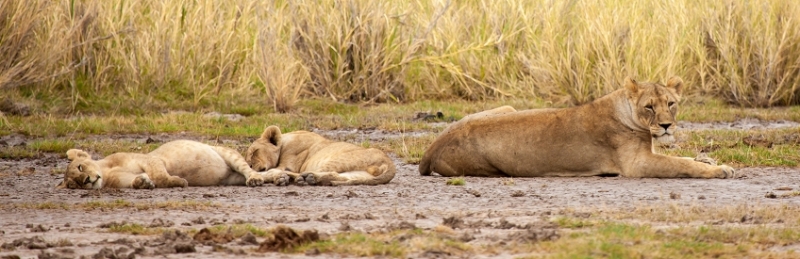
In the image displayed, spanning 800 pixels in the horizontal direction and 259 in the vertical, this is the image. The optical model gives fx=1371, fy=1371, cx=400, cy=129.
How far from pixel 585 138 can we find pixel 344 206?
2.30m

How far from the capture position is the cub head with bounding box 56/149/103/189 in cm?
865

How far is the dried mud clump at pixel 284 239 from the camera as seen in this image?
240 inches

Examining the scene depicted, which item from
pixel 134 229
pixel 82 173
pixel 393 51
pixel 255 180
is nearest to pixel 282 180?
pixel 255 180

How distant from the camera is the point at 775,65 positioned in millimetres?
14938

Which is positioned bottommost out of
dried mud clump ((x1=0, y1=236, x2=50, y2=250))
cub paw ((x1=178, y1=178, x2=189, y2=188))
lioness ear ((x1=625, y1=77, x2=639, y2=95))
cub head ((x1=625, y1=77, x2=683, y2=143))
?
dried mud clump ((x1=0, y1=236, x2=50, y2=250))

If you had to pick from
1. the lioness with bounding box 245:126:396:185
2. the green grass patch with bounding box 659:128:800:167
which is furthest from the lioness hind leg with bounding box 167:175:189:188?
the green grass patch with bounding box 659:128:800:167

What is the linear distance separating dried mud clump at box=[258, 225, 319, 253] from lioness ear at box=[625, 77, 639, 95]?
3.95m

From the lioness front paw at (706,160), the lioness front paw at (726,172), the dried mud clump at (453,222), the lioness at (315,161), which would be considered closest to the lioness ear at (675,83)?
the lioness front paw at (706,160)

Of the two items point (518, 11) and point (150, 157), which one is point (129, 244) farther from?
point (518, 11)

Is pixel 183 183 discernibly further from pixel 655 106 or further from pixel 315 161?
pixel 655 106

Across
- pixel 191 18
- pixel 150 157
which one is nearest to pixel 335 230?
pixel 150 157

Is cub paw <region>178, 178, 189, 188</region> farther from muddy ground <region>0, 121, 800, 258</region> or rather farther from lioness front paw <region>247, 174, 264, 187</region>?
lioness front paw <region>247, 174, 264, 187</region>

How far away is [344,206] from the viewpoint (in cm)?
801

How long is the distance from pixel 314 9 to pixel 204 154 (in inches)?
260
